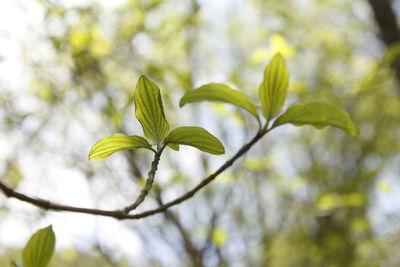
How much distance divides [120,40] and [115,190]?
0.59 m

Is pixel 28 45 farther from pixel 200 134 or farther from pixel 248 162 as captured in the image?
pixel 200 134

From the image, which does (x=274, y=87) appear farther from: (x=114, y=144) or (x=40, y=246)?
(x=40, y=246)

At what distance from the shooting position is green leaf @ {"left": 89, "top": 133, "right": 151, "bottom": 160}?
15.3 inches

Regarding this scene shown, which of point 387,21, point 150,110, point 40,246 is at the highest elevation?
point 387,21

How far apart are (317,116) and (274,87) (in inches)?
2.5

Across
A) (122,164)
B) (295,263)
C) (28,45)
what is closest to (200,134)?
(122,164)

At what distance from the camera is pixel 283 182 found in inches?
75.1

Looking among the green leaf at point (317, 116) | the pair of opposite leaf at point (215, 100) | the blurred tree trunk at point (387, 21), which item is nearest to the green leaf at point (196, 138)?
the pair of opposite leaf at point (215, 100)

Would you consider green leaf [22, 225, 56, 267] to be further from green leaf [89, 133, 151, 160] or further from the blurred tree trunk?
the blurred tree trunk

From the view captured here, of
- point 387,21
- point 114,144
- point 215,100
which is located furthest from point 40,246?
point 387,21

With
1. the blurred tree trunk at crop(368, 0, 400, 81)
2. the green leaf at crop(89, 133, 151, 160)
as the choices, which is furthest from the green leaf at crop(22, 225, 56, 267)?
the blurred tree trunk at crop(368, 0, 400, 81)

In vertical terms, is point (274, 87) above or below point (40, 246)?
above

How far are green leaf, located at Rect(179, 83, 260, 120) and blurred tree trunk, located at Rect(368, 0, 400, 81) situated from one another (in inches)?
46.1

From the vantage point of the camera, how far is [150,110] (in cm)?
38
